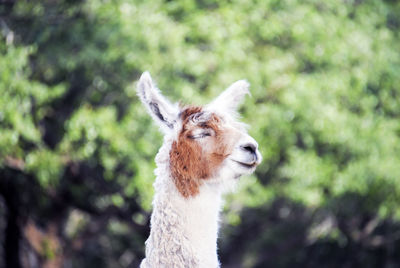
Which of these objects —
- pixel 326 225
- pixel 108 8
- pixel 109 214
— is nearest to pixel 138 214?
pixel 109 214

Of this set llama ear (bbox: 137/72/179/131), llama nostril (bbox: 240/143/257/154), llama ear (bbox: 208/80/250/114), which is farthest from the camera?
llama ear (bbox: 208/80/250/114)

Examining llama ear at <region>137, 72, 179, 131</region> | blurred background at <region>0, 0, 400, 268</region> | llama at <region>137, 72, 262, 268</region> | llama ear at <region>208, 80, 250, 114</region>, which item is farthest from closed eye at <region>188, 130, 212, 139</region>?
blurred background at <region>0, 0, 400, 268</region>

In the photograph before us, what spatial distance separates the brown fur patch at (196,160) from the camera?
3.65 meters

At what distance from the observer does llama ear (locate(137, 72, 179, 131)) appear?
12.1 feet

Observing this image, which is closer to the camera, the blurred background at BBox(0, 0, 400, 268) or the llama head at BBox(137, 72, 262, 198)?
the llama head at BBox(137, 72, 262, 198)

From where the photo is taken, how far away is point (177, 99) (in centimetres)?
880

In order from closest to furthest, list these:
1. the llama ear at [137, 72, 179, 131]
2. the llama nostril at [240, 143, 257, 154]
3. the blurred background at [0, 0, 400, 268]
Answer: the llama nostril at [240, 143, 257, 154]
the llama ear at [137, 72, 179, 131]
the blurred background at [0, 0, 400, 268]

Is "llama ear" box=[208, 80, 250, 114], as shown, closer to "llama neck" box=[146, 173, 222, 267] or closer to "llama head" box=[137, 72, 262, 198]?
"llama head" box=[137, 72, 262, 198]

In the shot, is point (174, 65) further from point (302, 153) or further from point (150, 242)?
point (150, 242)

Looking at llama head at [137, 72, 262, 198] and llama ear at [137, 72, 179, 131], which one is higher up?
llama ear at [137, 72, 179, 131]

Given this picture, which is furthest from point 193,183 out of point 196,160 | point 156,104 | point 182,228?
point 156,104

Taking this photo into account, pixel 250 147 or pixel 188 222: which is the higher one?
pixel 250 147

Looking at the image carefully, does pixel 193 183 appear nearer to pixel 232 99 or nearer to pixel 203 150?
pixel 203 150

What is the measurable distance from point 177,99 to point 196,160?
5.20 m
